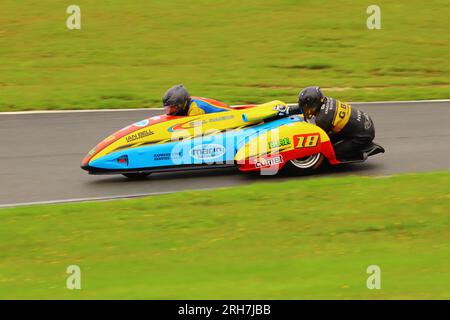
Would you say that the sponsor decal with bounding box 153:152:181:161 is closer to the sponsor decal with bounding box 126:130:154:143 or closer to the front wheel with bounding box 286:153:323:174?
the sponsor decal with bounding box 126:130:154:143

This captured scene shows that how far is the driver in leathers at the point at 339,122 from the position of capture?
1102cm

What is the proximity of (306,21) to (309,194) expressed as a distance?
13.4 m

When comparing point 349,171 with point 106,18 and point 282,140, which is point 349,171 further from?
point 106,18

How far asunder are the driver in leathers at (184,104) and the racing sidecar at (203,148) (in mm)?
126

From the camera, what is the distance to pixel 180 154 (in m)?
10.9

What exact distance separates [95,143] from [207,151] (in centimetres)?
305

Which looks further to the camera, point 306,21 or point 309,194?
point 306,21

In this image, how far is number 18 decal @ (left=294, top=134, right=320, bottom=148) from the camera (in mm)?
10812

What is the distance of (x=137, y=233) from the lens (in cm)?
862

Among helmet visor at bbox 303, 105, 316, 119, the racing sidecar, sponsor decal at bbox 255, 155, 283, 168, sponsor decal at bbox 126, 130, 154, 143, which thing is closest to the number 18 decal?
the racing sidecar

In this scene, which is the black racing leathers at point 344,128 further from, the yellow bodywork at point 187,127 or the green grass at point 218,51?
the green grass at point 218,51

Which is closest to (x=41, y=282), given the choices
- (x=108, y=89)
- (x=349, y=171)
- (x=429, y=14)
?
(x=349, y=171)
